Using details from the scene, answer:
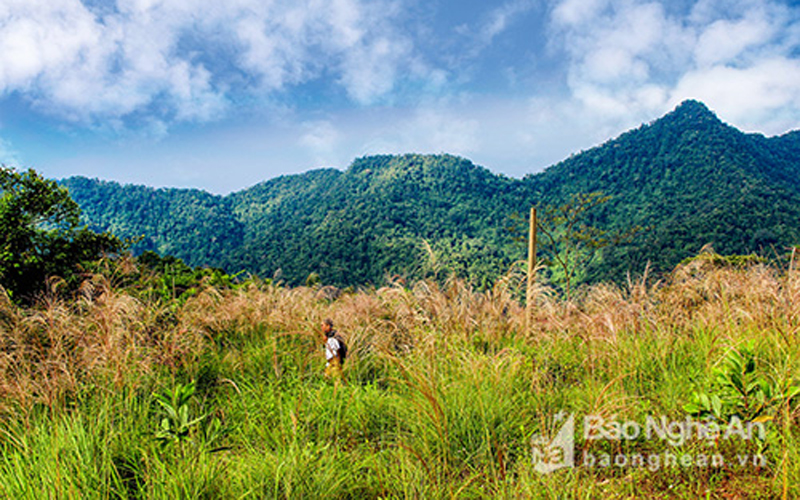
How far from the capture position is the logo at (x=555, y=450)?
260 centimetres

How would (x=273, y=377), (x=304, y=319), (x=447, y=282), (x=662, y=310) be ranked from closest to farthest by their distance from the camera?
(x=273, y=377), (x=662, y=310), (x=447, y=282), (x=304, y=319)

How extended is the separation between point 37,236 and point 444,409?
12125 millimetres

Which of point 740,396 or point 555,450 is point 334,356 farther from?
point 740,396

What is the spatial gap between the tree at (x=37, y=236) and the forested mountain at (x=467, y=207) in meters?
27.6

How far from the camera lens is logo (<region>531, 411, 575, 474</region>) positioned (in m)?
2.60

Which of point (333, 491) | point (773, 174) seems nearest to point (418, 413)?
point (333, 491)

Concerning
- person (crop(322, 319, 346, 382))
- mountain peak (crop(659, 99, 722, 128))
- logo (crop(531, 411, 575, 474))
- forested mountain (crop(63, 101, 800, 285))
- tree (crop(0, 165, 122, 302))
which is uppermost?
mountain peak (crop(659, 99, 722, 128))

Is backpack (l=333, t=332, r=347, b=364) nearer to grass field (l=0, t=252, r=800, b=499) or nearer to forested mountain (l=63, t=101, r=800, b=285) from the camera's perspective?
grass field (l=0, t=252, r=800, b=499)

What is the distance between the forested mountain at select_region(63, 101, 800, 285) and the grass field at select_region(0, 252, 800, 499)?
2877 cm

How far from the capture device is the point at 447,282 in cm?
555

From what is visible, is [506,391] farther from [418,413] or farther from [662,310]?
[662,310]

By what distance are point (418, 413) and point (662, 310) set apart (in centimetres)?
386

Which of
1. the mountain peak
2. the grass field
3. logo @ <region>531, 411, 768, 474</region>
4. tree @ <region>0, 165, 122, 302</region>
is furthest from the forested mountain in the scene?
logo @ <region>531, 411, 768, 474</region>

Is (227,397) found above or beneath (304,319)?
beneath
